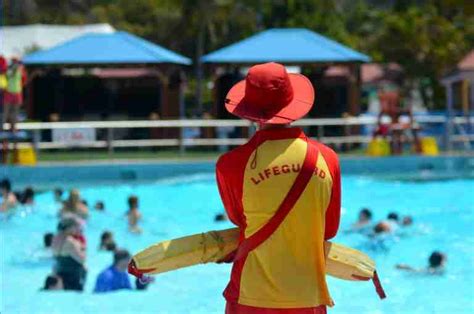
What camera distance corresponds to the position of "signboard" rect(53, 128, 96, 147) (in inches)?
748

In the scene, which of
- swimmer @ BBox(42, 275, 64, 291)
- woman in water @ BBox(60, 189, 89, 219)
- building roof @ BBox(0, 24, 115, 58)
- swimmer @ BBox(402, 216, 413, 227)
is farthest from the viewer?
building roof @ BBox(0, 24, 115, 58)

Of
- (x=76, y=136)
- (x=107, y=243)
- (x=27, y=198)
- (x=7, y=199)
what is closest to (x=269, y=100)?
(x=107, y=243)

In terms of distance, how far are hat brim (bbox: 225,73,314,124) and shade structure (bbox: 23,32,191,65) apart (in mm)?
19192

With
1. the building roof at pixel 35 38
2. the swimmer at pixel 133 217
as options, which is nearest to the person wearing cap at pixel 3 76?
the swimmer at pixel 133 217

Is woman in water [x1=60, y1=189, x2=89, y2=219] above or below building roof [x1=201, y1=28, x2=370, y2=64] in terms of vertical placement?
below

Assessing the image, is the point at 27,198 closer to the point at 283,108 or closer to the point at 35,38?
the point at 283,108

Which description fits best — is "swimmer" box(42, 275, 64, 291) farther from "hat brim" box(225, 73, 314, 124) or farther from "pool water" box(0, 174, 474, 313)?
"hat brim" box(225, 73, 314, 124)

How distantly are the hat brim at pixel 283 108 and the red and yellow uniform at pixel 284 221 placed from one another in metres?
0.05

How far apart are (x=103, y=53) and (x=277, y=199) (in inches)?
791

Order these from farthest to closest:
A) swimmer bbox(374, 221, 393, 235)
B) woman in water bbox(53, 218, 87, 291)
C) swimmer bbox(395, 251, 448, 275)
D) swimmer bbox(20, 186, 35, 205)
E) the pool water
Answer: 1. swimmer bbox(20, 186, 35, 205)
2. swimmer bbox(374, 221, 393, 235)
3. swimmer bbox(395, 251, 448, 275)
4. woman in water bbox(53, 218, 87, 291)
5. the pool water

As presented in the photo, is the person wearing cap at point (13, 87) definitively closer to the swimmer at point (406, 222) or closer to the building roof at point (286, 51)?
the building roof at point (286, 51)

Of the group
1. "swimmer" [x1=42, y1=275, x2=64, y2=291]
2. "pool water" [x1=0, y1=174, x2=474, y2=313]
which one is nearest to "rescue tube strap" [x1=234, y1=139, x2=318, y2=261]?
"pool water" [x1=0, y1=174, x2=474, y2=313]

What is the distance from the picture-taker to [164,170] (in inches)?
701

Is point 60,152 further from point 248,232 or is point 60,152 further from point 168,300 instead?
point 248,232
